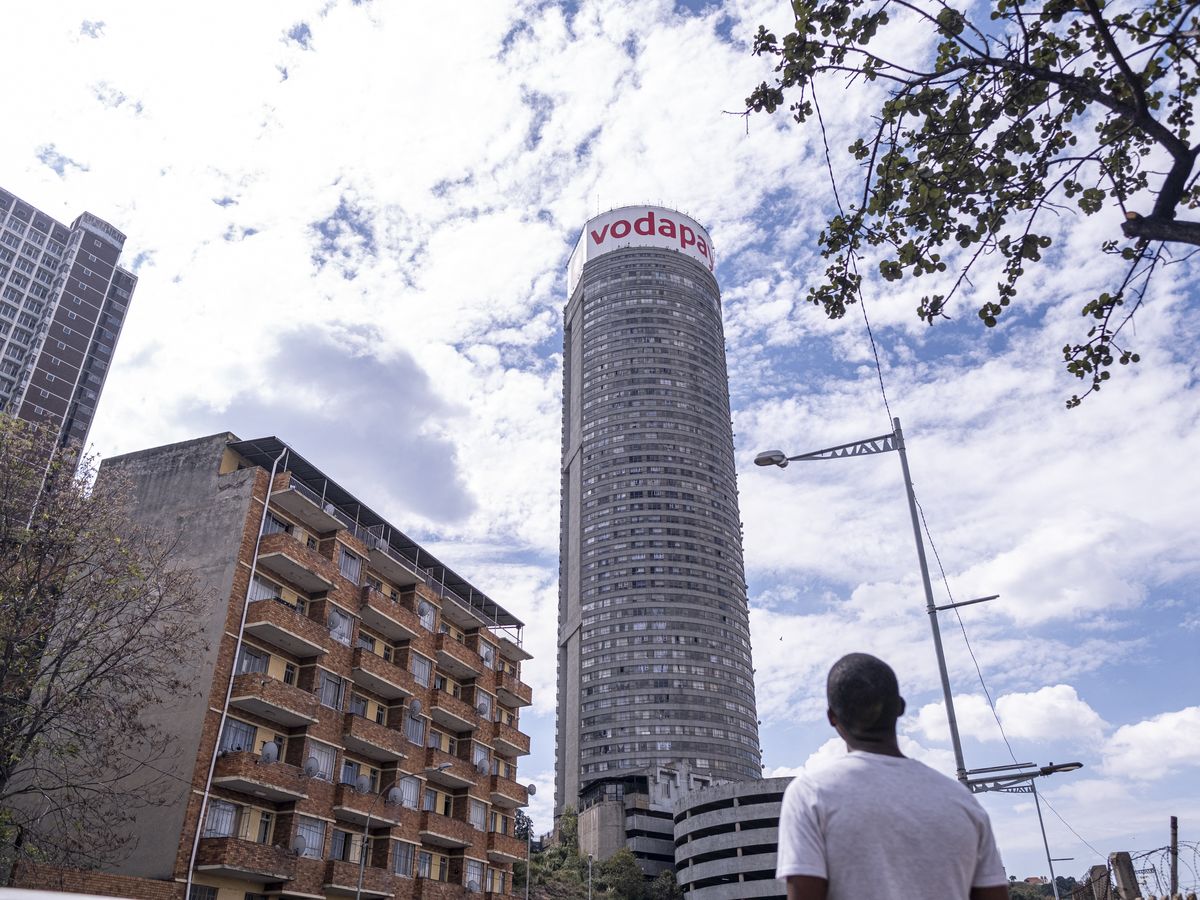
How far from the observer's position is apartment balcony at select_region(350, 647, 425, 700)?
127ft

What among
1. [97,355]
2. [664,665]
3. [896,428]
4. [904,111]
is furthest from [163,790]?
[664,665]

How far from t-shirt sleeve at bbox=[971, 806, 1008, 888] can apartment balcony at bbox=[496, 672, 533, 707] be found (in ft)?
163

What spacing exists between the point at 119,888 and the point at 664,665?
125 metres

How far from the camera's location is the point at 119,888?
2608 centimetres

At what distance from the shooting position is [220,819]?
102 ft

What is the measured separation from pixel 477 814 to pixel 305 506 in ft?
64.6

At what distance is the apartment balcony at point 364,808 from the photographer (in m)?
36.0

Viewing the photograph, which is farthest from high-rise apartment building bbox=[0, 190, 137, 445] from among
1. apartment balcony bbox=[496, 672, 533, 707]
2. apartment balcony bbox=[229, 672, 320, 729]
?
apartment balcony bbox=[229, 672, 320, 729]

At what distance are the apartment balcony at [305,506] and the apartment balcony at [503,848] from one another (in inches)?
733

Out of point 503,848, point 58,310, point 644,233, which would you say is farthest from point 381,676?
point 644,233

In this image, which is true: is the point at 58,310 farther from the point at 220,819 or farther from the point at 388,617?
the point at 220,819

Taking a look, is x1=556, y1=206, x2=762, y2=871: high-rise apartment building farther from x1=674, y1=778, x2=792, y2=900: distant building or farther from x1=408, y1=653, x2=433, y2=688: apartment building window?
x1=408, y1=653, x2=433, y2=688: apartment building window

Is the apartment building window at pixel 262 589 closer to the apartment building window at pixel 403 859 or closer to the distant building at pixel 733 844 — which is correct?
the apartment building window at pixel 403 859

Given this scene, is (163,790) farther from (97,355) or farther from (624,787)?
A: (97,355)
